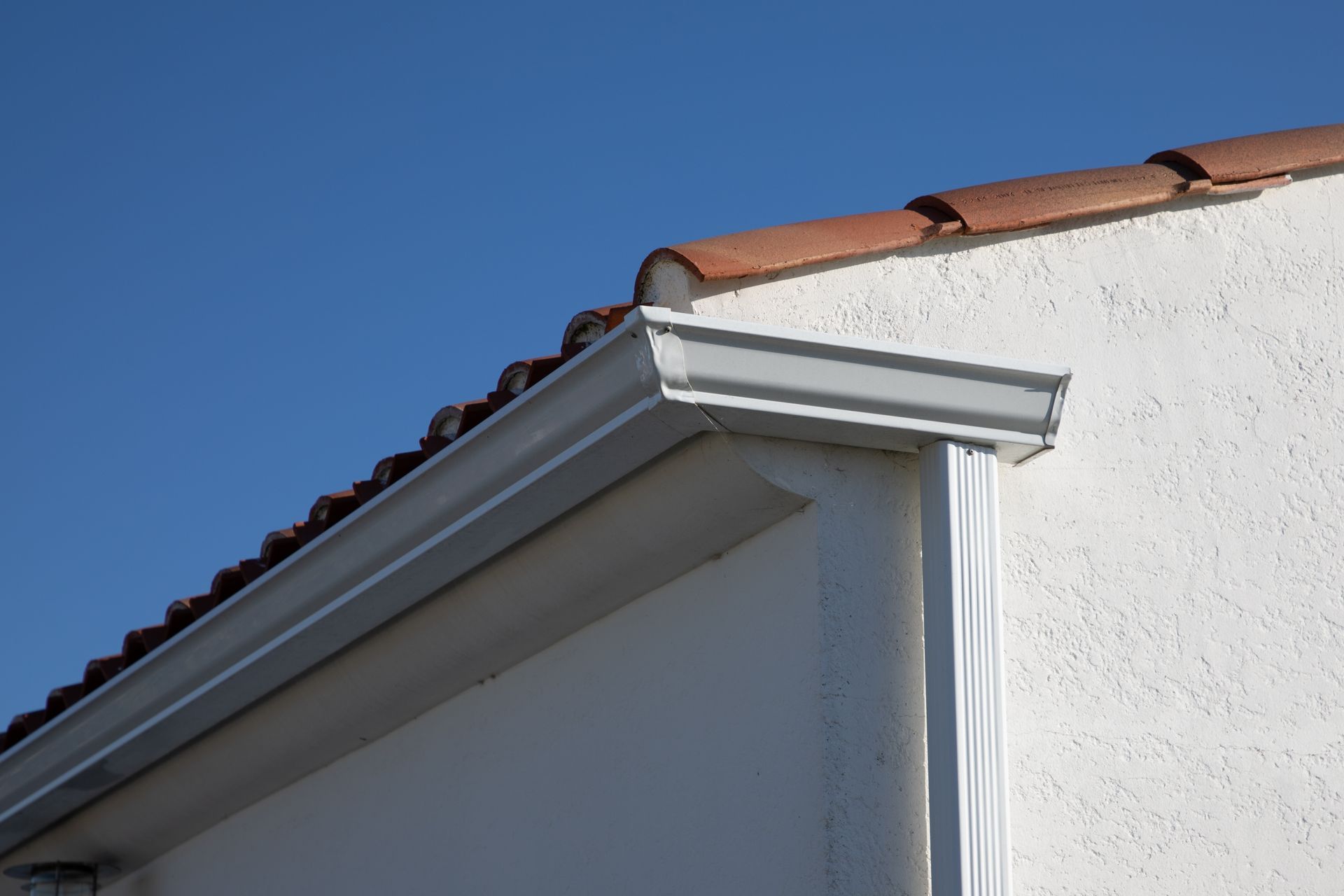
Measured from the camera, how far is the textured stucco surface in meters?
3.44

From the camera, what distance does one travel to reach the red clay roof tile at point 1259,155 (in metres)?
4.12

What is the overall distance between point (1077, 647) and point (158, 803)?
11.1 ft

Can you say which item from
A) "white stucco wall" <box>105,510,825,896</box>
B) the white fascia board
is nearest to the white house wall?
"white stucco wall" <box>105,510,825,896</box>

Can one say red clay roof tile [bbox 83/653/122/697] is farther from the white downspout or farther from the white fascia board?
the white downspout

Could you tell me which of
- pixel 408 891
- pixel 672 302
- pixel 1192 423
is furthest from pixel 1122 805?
pixel 408 891

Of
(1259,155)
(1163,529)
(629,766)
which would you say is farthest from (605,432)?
(1259,155)

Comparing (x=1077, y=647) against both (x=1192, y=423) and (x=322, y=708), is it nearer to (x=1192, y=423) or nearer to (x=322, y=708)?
(x=1192, y=423)

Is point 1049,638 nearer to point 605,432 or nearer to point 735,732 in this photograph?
point 735,732

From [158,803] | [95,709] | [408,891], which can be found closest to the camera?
[408,891]

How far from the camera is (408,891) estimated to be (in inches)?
174

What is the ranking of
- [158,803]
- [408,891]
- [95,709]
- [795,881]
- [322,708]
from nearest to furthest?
[795,881] < [408,891] < [322,708] < [95,709] < [158,803]

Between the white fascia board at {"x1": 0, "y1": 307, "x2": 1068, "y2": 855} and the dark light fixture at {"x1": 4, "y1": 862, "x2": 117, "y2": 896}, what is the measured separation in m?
1.81

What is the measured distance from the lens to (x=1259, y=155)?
165 inches

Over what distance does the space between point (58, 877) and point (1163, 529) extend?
4.24 metres
